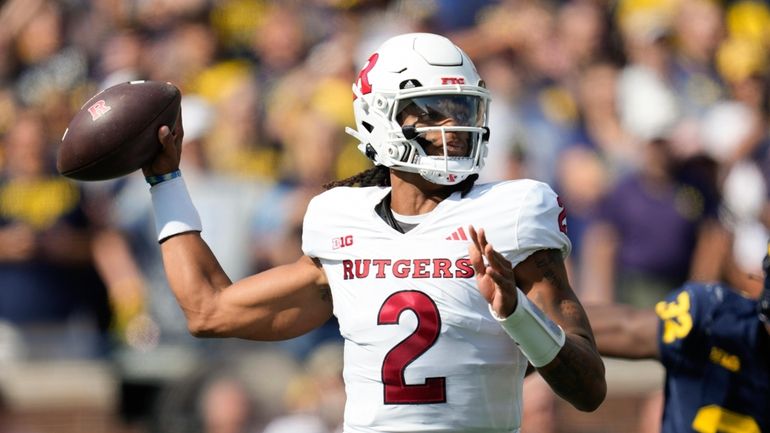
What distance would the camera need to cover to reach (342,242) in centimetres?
397

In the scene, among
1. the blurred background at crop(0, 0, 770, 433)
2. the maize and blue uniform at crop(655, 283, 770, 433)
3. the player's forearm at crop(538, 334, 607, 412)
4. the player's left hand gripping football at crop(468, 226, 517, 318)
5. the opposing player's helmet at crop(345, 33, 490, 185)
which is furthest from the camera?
the blurred background at crop(0, 0, 770, 433)

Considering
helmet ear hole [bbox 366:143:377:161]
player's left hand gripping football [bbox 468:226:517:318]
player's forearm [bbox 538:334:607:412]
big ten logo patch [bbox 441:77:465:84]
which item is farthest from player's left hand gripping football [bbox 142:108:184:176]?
player's forearm [bbox 538:334:607:412]

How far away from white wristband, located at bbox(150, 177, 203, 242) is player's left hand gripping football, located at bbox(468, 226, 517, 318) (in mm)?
1225

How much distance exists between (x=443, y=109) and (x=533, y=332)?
30.4 inches

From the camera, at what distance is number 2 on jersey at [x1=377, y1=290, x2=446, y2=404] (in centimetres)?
374

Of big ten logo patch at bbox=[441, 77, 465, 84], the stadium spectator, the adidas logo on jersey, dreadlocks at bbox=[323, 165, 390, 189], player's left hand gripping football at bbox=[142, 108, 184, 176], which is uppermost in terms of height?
big ten logo patch at bbox=[441, 77, 465, 84]

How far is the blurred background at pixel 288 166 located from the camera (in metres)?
7.78

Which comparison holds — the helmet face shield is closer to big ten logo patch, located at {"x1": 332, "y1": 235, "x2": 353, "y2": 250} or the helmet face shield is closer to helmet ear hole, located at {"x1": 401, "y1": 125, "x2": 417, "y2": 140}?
helmet ear hole, located at {"x1": 401, "y1": 125, "x2": 417, "y2": 140}

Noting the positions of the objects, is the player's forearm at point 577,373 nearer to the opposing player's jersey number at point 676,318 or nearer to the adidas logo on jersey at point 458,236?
the adidas logo on jersey at point 458,236

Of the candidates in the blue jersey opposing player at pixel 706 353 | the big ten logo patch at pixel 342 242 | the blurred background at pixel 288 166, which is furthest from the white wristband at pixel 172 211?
the blurred background at pixel 288 166

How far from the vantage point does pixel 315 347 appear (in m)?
7.46

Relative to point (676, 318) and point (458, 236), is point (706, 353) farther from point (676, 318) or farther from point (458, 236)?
point (458, 236)

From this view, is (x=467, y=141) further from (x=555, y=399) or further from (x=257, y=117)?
(x=257, y=117)

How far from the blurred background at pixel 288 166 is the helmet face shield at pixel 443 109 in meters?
3.19
